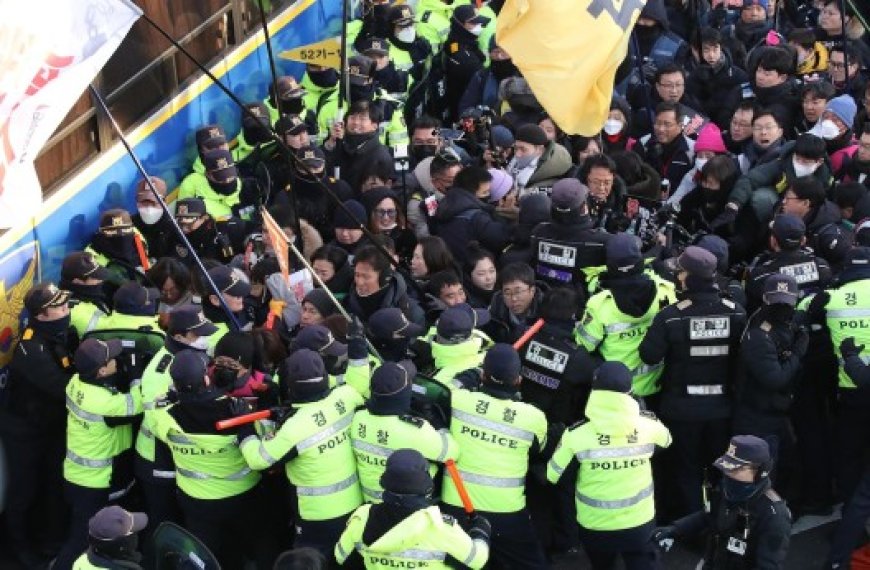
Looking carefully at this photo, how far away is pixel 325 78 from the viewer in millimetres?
12789

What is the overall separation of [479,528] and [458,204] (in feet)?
11.8

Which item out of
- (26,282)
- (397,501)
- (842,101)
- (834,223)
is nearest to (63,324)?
(26,282)

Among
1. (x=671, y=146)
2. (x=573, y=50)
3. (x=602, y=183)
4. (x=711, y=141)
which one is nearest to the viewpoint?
(x=573, y=50)

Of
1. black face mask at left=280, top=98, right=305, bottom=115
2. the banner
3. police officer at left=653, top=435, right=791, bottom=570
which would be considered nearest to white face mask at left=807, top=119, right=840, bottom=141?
black face mask at left=280, top=98, right=305, bottom=115

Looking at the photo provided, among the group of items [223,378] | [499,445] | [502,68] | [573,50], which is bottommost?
[502,68]

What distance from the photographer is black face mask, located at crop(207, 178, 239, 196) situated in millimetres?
11016

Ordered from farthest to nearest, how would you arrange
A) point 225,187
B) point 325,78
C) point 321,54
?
point 325,78 → point 321,54 → point 225,187

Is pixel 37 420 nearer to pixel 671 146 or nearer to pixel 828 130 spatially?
pixel 671 146

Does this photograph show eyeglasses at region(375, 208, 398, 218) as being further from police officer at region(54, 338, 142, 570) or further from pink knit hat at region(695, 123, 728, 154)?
pink knit hat at region(695, 123, 728, 154)

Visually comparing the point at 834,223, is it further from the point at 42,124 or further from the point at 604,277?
the point at 42,124

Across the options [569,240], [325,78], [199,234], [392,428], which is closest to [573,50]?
[569,240]

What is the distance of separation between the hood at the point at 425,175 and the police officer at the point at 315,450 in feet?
11.2

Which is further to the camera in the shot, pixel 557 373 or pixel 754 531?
pixel 557 373

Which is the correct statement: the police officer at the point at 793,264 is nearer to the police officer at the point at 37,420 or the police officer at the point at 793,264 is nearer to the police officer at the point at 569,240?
the police officer at the point at 569,240
